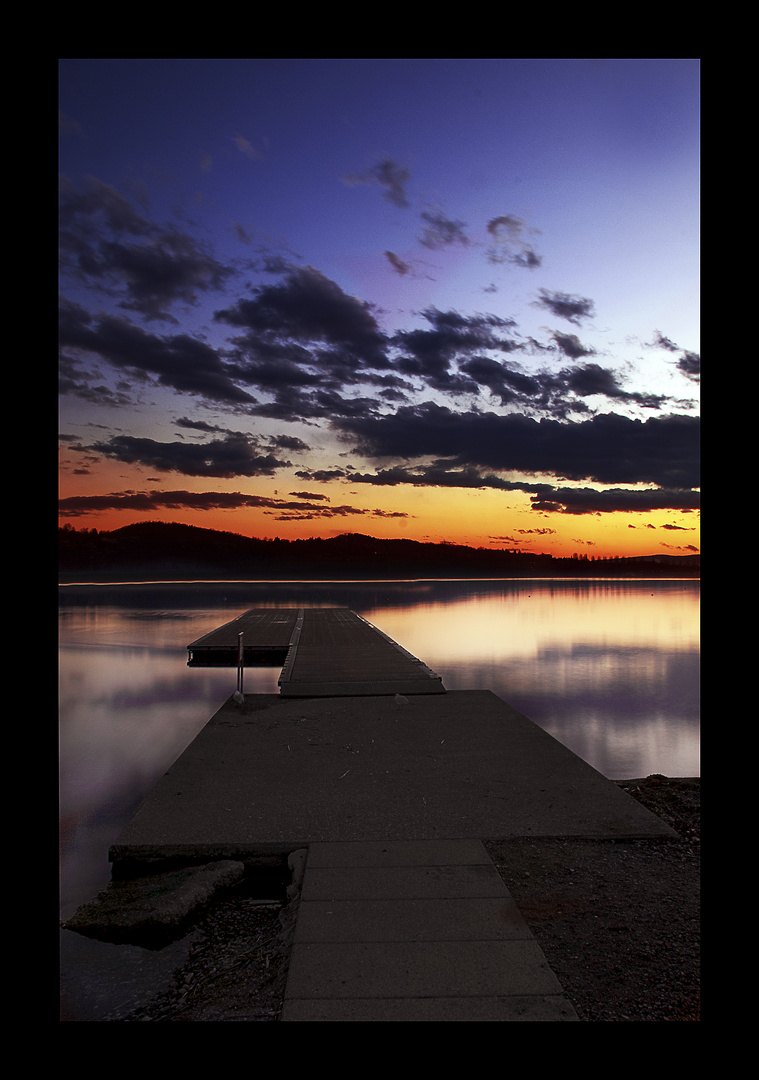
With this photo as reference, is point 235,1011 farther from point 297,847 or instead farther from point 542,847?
point 542,847

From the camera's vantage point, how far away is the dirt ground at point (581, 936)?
2652 millimetres

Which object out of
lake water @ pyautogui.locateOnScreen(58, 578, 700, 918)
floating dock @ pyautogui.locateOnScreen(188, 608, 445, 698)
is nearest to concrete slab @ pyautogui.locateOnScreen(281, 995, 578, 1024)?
lake water @ pyautogui.locateOnScreen(58, 578, 700, 918)

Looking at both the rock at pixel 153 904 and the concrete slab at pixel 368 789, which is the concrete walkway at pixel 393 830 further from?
the rock at pixel 153 904

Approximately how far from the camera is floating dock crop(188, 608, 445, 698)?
9.76 meters

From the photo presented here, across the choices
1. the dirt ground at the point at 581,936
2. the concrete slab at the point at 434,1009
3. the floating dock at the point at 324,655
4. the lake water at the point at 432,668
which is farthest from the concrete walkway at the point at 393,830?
the floating dock at the point at 324,655

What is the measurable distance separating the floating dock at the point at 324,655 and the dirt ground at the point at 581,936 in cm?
564

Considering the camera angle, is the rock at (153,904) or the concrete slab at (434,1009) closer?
the concrete slab at (434,1009)

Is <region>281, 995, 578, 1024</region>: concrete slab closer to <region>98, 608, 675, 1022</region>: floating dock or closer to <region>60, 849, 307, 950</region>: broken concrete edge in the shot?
<region>98, 608, 675, 1022</region>: floating dock

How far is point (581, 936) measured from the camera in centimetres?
305

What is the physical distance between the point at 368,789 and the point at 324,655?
28.2 feet
